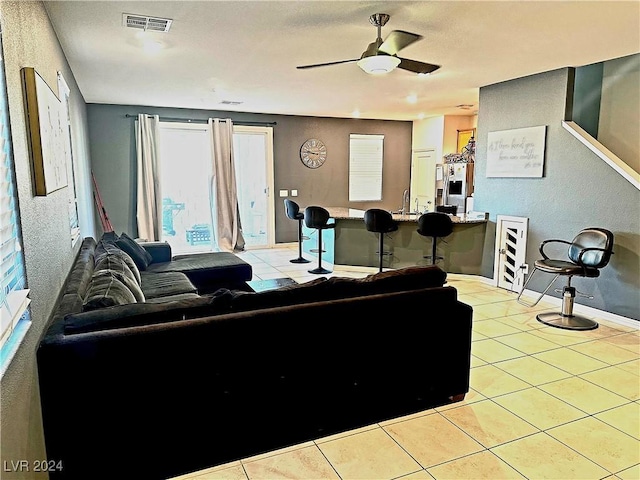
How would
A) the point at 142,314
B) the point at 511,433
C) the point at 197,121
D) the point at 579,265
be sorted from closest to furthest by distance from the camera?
the point at 142,314 < the point at 511,433 < the point at 579,265 < the point at 197,121

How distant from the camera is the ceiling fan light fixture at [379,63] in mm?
3107

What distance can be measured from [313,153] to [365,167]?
121 centimetres

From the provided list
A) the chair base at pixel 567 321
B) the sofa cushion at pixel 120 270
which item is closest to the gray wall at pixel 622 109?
the chair base at pixel 567 321

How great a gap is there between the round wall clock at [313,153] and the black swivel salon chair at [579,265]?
190 inches

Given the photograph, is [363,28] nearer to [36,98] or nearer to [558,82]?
[36,98]

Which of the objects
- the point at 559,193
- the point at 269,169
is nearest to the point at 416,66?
the point at 559,193

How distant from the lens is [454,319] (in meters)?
2.60

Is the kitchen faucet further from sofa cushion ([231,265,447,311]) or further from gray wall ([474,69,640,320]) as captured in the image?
sofa cushion ([231,265,447,311])

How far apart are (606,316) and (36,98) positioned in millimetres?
5003

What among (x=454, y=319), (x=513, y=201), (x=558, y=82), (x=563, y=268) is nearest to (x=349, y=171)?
(x=513, y=201)

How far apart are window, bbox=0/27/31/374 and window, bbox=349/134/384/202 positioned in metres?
7.38

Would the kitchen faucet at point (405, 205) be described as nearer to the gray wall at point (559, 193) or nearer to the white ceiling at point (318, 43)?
the gray wall at point (559, 193)

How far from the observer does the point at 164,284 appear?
3754mm

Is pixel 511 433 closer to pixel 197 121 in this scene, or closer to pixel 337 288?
pixel 337 288
